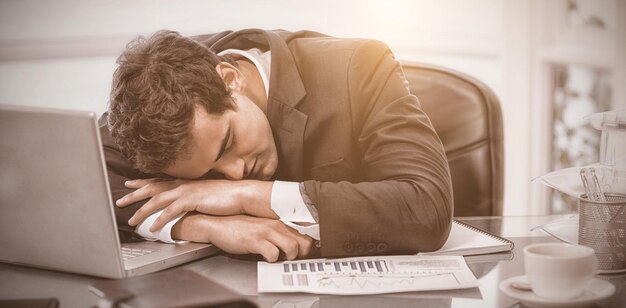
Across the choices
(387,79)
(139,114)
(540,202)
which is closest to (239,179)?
(139,114)

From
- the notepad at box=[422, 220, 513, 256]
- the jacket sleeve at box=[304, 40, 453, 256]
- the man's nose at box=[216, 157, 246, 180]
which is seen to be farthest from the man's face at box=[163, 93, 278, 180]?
the notepad at box=[422, 220, 513, 256]

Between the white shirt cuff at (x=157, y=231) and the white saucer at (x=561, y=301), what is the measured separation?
0.51m

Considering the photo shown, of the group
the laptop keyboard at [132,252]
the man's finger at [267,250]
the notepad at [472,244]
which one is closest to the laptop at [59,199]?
the laptop keyboard at [132,252]

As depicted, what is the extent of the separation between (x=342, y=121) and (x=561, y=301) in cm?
52

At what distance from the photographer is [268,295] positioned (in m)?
0.87

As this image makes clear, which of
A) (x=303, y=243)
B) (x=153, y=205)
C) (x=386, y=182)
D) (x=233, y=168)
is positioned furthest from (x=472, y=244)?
(x=153, y=205)

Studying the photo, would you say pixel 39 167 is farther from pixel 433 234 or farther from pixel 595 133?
pixel 595 133

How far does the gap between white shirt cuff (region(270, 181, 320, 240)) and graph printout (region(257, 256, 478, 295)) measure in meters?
0.07

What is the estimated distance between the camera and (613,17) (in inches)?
58.9

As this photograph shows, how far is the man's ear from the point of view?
3.69 ft

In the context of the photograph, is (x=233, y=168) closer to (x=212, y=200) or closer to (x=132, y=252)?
(x=212, y=200)

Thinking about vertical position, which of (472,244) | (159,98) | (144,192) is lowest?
(472,244)

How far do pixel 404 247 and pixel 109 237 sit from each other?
0.42 metres

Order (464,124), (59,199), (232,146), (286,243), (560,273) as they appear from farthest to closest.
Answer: (464,124)
(232,146)
(286,243)
(59,199)
(560,273)
